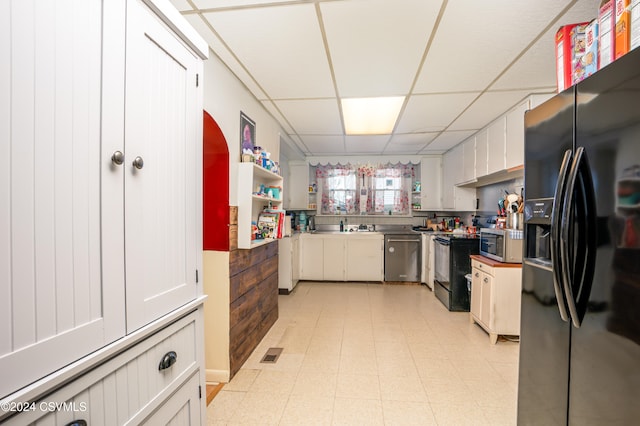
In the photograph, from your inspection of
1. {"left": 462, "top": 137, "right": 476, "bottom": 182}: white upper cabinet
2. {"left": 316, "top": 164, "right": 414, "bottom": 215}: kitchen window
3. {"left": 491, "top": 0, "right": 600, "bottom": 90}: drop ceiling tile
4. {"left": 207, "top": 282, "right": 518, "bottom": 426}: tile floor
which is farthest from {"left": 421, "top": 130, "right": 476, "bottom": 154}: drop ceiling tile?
{"left": 207, "top": 282, "right": 518, "bottom": 426}: tile floor

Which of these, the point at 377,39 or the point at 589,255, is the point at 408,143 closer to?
the point at 377,39

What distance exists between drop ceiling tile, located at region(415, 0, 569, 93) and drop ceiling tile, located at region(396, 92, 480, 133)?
0.87ft

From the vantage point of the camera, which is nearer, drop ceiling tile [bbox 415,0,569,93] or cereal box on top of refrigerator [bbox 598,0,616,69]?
cereal box on top of refrigerator [bbox 598,0,616,69]

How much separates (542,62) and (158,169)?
103 inches

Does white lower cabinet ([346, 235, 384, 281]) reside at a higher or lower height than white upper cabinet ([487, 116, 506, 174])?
lower

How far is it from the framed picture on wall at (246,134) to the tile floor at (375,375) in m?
1.80

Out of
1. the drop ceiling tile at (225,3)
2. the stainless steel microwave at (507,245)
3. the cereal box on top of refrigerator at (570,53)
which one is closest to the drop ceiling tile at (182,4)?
the drop ceiling tile at (225,3)

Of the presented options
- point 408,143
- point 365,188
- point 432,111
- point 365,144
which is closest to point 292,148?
point 365,144

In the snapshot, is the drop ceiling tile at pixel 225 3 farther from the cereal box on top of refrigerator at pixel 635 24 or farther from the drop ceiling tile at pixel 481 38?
the cereal box on top of refrigerator at pixel 635 24

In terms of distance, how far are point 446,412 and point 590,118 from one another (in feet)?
5.79

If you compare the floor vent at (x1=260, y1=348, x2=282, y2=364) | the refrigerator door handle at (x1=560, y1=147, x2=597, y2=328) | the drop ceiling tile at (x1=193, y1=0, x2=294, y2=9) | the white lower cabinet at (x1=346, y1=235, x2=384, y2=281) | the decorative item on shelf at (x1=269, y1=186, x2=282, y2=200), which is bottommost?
the floor vent at (x1=260, y1=348, x2=282, y2=364)

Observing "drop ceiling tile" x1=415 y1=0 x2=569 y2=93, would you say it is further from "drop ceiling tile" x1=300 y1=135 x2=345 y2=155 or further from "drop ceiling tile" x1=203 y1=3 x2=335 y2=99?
"drop ceiling tile" x1=300 y1=135 x2=345 y2=155

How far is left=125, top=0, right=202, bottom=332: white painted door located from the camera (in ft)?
2.53

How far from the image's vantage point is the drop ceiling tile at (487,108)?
100 inches
